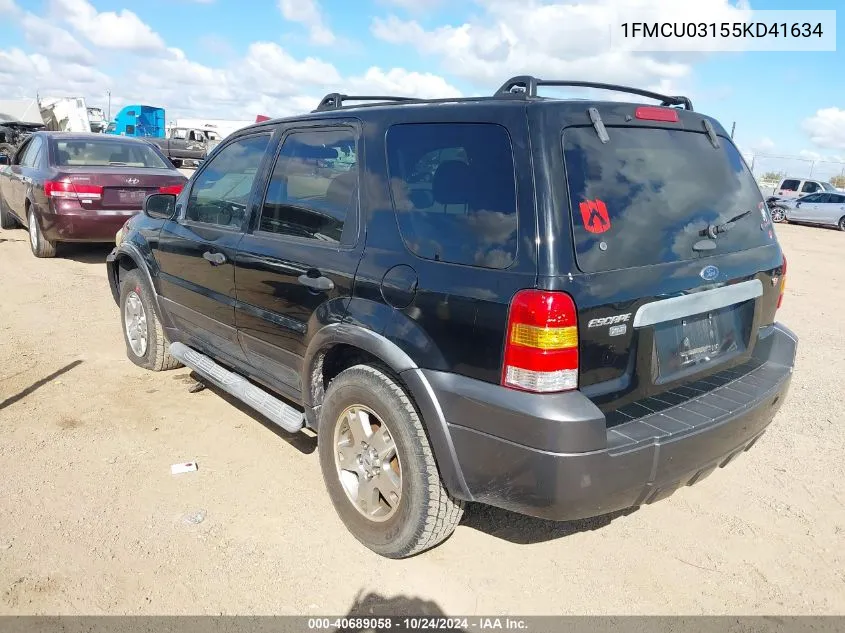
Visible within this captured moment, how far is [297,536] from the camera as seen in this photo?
10.1 ft

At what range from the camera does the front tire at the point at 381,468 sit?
8.71 feet

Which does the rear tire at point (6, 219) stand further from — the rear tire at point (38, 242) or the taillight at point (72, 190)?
the taillight at point (72, 190)

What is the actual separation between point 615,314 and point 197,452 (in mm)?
2643

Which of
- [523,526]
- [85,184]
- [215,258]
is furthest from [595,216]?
[85,184]

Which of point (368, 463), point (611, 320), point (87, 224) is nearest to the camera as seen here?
point (611, 320)

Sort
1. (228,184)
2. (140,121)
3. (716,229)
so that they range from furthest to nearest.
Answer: (140,121) → (228,184) → (716,229)

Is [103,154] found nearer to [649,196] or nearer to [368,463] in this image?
[368,463]

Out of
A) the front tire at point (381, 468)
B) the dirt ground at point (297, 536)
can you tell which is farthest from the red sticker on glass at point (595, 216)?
the dirt ground at point (297, 536)

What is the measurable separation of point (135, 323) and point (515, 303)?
388cm

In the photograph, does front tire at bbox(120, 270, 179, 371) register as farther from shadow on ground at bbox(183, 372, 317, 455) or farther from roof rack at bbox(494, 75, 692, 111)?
roof rack at bbox(494, 75, 692, 111)

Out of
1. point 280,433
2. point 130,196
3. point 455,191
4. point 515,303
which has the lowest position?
point 280,433

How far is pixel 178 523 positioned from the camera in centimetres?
317

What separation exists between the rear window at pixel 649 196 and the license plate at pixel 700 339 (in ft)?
0.88

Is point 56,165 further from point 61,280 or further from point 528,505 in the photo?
point 528,505
